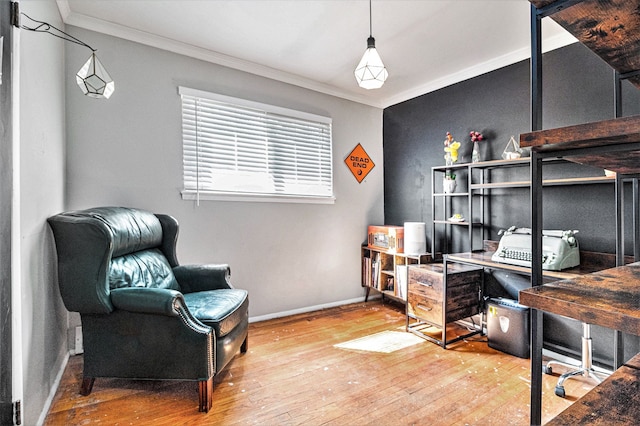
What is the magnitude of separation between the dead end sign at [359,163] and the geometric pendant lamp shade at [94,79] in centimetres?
243

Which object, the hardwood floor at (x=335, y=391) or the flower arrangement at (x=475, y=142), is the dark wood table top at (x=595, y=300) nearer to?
the hardwood floor at (x=335, y=391)

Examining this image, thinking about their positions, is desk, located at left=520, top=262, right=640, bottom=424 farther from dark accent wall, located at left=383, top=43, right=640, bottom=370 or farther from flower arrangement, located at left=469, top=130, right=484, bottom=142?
flower arrangement, located at left=469, top=130, right=484, bottom=142

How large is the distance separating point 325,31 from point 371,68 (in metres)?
0.84

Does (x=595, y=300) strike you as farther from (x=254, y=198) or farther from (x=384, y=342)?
(x=254, y=198)

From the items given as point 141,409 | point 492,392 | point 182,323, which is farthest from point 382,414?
point 141,409

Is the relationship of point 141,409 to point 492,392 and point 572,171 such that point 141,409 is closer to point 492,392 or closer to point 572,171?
point 492,392

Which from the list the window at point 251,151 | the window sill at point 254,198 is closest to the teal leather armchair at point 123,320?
the window sill at point 254,198

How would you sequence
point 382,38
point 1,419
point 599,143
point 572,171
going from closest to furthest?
point 599,143
point 1,419
point 572,171
point 382,38

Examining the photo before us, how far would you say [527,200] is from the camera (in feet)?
8.65

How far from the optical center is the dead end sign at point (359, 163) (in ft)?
12.5

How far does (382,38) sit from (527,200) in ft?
5.86

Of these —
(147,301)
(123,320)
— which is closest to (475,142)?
(147,301)

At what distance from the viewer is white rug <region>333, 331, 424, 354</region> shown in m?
2.55

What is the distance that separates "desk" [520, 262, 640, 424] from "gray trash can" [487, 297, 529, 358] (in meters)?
1.97
